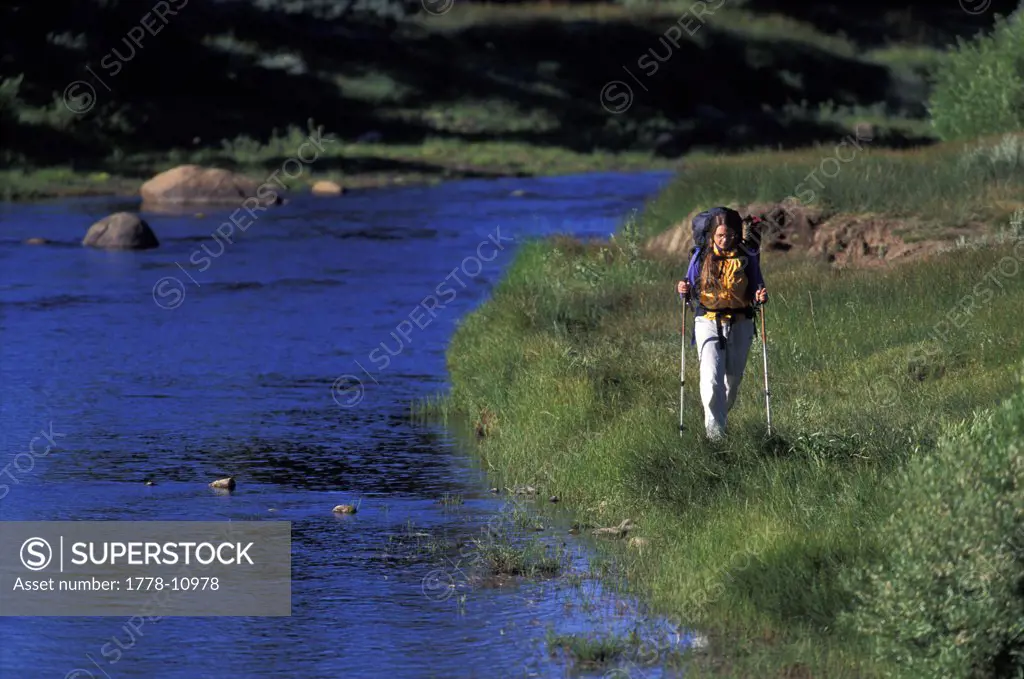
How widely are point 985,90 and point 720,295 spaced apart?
22290 millimetres

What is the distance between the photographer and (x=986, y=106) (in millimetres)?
34156

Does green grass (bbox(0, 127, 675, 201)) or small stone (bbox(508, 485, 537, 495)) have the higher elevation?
green grass (bbox(0, 127, 675, 201))

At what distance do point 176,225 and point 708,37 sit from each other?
158 feet

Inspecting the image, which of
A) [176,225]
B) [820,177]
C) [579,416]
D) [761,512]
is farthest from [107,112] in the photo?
[761,512]

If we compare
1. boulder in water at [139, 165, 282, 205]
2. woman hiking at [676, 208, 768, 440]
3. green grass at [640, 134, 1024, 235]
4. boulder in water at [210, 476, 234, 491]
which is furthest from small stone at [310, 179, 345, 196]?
woman hiking at [676, 208, 768, 440]

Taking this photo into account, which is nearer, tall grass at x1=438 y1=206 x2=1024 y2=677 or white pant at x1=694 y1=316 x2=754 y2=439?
tall grass at x1=438 y1=206 x2=1024 y2=677

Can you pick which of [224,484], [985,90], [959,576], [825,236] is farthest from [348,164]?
[959,576]

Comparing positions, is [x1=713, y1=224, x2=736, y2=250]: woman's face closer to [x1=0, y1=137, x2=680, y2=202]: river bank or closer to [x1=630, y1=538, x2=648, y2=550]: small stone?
[x1=630, y1=538, x2=648, y2=550]: small stone

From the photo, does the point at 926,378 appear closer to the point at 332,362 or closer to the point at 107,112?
the point at 332,362

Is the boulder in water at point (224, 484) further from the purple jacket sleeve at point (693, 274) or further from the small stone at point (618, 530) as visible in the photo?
the purple jacket sleeve at point (693, 274)

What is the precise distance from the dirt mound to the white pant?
33.3ft

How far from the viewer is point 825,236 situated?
24.4 meters

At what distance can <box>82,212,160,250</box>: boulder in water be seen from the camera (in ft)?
113

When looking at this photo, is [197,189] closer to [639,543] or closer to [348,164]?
[348,164]
